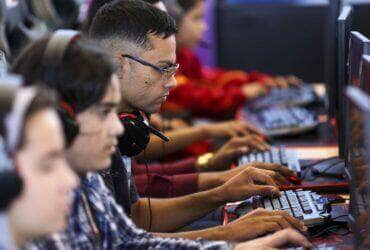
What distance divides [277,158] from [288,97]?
4.55 feet

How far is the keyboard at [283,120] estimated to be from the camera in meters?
3.54

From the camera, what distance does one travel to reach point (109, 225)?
1865 millimetres

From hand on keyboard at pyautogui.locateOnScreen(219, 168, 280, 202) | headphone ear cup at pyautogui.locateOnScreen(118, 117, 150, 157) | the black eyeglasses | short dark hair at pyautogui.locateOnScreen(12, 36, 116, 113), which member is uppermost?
short dark hair at pyautogui.locateOnScreen(12, 36, 116, 113)

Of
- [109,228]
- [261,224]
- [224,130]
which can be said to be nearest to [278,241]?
[261,224]

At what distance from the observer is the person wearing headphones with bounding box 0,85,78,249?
4.36ft

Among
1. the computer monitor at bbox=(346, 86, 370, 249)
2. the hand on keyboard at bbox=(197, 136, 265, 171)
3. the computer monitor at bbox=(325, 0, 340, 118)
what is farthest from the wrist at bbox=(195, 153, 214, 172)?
the computer monitor at bbox=(346, 86, 370, 249)

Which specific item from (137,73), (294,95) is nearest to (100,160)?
(137,73)

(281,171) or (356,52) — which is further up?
(356,52)

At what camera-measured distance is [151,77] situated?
2.40 m

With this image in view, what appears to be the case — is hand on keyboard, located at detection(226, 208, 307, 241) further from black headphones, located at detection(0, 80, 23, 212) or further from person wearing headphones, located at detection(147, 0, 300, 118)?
person wearing headphones, located at detection(147, 0, 300, 118)

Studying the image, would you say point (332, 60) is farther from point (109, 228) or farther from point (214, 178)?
point (109, 228)

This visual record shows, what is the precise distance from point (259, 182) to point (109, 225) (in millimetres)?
634

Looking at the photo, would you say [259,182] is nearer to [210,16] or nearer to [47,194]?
[47,194]

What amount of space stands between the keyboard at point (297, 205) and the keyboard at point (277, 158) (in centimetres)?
37
